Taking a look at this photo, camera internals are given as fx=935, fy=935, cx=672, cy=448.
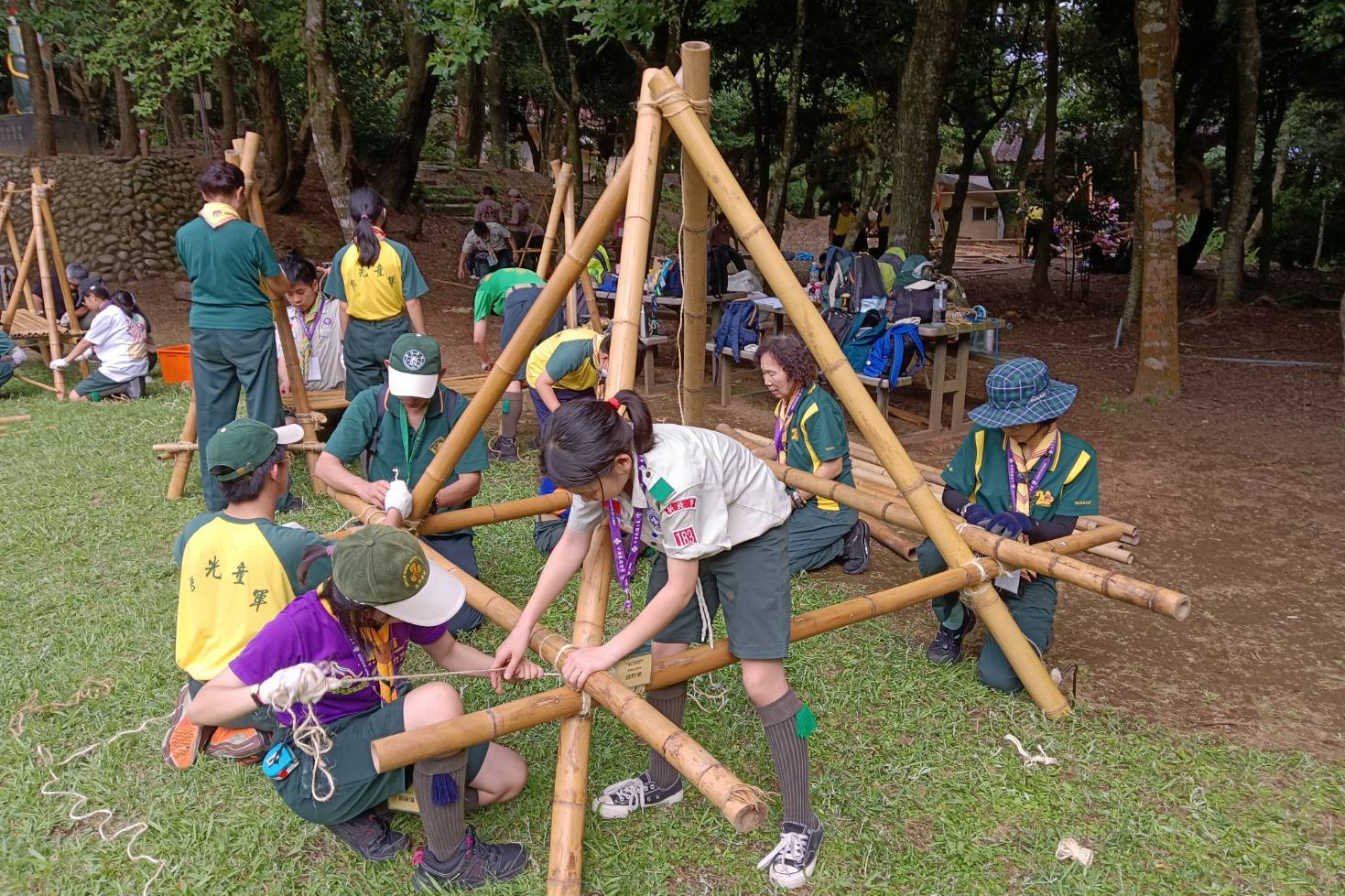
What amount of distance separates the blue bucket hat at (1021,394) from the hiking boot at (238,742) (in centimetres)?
267

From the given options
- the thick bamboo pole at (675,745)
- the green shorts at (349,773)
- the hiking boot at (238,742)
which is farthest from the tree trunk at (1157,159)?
the hiking boot at (238,742)

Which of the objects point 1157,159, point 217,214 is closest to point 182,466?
point 217,214

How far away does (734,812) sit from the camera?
1.98 m

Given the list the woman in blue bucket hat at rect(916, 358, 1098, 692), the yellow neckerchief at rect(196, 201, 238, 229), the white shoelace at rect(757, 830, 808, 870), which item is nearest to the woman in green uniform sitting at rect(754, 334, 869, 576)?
the woman in blue bucket hat at rect(916, 358, 1098, 692)

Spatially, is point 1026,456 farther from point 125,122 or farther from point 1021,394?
point 125,122

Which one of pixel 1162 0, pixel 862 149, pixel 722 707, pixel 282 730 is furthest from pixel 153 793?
pixel 862 149

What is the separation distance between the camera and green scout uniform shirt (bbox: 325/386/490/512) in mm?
4125

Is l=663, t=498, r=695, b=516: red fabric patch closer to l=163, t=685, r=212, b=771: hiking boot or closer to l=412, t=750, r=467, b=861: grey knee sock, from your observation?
l=412, t=750, r=467, b=861: grey knee sock

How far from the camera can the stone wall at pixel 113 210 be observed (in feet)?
46.4

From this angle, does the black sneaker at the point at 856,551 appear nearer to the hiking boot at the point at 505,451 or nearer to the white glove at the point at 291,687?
the hiking boot at the point at 505,451

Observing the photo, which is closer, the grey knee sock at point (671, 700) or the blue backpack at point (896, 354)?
the grey knee sock at point (671, 700)

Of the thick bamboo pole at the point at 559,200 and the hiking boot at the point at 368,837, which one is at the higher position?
the thick bamboo pole at the point at 559,200

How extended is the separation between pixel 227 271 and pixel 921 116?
6.61m

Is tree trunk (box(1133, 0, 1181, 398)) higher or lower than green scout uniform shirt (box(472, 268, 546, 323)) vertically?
higher
